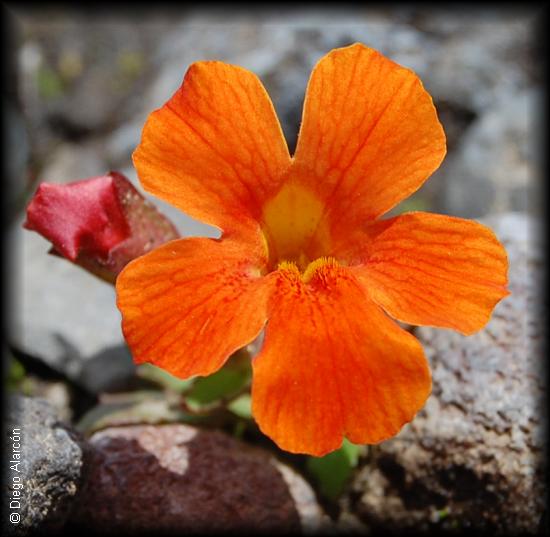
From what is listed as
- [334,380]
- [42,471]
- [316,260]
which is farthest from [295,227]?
[42,471]

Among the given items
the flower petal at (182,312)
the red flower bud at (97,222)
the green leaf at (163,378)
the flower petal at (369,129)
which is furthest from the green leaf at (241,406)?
the flower petal at (369,129)

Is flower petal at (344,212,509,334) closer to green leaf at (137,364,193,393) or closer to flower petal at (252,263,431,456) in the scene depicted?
flower petal at (252,263,431,456)

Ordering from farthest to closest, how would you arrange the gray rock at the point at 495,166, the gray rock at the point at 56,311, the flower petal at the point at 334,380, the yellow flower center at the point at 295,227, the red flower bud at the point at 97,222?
1. the gray rock at the point at 495,166
2. the gray rock at the point at 56,311
3. the red flower bud at the point at 97,222
4. the yellow flower center at the point at 295,227
5. the flower petal at the point at 334,380

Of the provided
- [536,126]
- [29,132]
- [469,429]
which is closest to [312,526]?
[469,429]

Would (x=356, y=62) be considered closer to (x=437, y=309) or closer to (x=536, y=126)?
(x=437, y=309)

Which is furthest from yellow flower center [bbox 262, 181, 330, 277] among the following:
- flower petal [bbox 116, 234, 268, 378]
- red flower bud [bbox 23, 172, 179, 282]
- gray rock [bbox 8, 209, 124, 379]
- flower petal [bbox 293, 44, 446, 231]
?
gray rock [bbox 8, 209, 124, 379]

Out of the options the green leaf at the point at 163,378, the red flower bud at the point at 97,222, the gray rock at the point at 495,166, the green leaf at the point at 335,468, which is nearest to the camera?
the red flower bud at the point at 97,222

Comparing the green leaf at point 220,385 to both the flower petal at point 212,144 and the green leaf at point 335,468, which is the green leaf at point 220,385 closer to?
the green leaf at point 335,468
